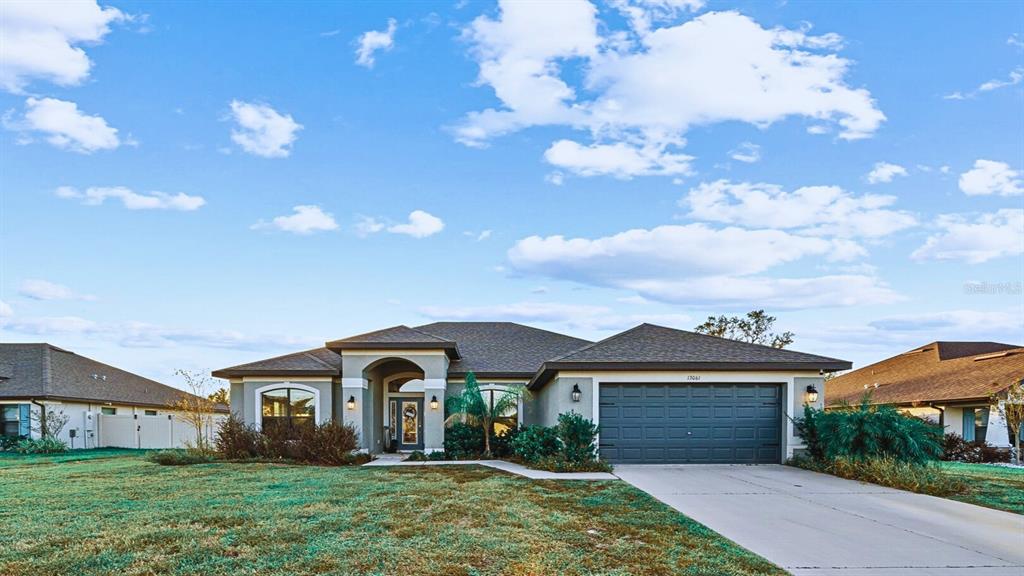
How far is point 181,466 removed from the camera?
16.5 metres

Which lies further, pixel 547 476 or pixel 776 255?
pixel 776 255

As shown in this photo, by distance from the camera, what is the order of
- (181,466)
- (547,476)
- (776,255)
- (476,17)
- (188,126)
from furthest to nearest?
(776,255) → (188,126) → (181,466) → (476,17) → (547,476)

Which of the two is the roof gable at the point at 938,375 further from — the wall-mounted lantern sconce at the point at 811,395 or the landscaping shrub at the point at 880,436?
the landscaping shrub at the point at 880,436

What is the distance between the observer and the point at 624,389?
1641 cm

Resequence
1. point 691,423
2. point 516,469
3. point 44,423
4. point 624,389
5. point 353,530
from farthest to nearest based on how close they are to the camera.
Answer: point 44,423 < point 624,389 < point 691,423 < point 516,469 < point 353,530

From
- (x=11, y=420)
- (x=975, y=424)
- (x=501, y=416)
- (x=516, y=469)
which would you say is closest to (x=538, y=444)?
(x=516, y=469)

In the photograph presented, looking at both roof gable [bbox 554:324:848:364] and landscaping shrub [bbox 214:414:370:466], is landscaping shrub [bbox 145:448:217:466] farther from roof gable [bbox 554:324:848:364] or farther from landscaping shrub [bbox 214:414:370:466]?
roof gable [bbox 554:324:848:364]

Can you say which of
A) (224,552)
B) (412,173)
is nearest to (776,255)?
(412,173)

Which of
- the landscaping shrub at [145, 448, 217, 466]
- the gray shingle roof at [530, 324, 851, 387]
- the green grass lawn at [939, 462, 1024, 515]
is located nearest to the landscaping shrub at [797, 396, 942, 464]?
the green grass lawn at [939, 462, 1024, 515]

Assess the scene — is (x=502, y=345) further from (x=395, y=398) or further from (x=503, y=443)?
(x=503, y=443)

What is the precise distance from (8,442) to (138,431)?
419 cm

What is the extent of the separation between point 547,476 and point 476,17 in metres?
9.43

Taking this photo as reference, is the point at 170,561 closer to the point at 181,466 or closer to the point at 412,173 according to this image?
the point at 181,466

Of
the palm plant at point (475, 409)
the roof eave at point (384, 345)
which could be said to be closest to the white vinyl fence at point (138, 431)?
the roof eave at point (384, 345)
